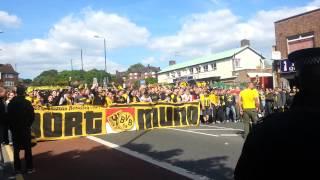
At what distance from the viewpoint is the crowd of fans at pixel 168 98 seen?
19047mm

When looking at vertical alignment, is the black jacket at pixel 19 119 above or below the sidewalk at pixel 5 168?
above

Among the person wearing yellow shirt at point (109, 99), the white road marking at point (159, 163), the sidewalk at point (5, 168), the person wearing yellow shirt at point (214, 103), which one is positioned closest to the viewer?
the white road marking at point (159, 163)

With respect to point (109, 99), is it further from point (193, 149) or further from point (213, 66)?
point (213, 66)

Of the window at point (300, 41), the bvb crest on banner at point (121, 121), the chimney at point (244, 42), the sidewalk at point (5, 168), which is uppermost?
the chimney at point (244, 42)

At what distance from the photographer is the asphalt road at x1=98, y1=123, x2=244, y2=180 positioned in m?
8.94

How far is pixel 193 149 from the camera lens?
453 inches

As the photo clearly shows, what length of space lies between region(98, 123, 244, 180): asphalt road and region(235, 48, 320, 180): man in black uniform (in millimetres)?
6211

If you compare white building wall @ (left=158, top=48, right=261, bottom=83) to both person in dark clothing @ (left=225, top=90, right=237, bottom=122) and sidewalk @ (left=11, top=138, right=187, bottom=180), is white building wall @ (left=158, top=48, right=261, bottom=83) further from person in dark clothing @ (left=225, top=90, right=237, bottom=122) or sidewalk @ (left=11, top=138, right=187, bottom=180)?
sidewalk @ (left=11, top=138, right=187, bottom=180)

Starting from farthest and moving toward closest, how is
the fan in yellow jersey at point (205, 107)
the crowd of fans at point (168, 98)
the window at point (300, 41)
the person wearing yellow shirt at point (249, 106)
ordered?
the window at point (300, 41)
the fan in yellow jersey at point (205, 107)
the crowd of fans at point (168, 98)
the person wearing yellow shirt at point (249, 106)

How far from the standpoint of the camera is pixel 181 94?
846 inches

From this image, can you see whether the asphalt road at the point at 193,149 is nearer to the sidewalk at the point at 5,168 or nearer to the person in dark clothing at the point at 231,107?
the sidewalk at the point at 5,168

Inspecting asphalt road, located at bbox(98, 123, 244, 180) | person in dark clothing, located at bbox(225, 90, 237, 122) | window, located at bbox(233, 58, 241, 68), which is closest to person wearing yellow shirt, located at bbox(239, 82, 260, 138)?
asphalt road, located at bbox(98, 123, 244, 180)

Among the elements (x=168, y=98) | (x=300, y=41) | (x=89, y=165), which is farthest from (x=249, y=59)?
(x=89, y=165)

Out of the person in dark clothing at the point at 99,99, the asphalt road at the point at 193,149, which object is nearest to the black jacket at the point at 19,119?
the asphalt road at the point at 193,149
